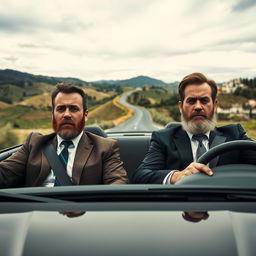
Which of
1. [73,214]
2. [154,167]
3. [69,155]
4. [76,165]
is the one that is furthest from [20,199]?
[154,167]

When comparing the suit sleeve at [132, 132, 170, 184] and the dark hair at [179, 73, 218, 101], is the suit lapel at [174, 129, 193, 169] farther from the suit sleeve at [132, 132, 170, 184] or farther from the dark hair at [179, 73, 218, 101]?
the dark hair at [179, 73, 218, 101]

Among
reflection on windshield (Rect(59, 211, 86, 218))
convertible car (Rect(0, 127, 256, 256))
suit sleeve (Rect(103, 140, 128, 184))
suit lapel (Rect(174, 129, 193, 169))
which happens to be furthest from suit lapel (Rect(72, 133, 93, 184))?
reflection on windshield (Rect(59, 211, 86, 218))

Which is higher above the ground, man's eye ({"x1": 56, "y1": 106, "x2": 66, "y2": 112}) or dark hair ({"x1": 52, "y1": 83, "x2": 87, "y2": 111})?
dark hair ({"x1": 52, "y1": 83, "x2": 87, "y2": 111})

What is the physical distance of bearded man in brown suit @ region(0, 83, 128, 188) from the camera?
2.45m

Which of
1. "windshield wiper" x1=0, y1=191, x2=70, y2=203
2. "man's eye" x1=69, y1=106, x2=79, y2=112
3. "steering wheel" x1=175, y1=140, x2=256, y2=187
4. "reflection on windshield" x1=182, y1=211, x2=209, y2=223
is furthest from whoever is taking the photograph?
"man's eye" x1=69, y1=106, x2=79, y2=112

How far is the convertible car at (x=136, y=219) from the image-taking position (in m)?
0.97

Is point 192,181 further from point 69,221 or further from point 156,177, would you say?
point 156,177

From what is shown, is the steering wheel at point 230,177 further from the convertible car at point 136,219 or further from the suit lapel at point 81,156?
the suit lapel at point 81,156

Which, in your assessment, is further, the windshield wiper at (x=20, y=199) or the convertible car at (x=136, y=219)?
the windshield wiper at (x=20, y=199)

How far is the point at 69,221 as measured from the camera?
1097 millimetres

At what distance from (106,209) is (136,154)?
2267 millimetres

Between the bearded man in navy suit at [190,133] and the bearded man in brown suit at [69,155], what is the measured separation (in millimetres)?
236

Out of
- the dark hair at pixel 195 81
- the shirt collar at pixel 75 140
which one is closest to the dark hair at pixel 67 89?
the shirt collar at pixel 75 140

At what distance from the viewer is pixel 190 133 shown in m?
2.66
